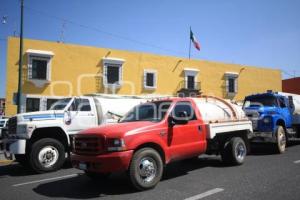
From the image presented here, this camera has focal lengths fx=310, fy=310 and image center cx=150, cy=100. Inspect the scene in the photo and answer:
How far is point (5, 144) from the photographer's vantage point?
9844mm

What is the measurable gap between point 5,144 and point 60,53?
16613 mm

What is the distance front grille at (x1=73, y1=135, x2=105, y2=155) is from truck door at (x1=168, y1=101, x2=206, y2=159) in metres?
1.68

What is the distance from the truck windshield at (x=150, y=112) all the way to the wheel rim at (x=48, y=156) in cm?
297

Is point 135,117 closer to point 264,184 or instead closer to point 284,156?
point 264,184

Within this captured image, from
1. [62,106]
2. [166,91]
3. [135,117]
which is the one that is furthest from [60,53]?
[135,117]

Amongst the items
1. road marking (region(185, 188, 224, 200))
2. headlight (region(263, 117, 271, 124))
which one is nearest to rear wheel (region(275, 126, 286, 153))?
headlight (region(263, 117, 271, 124))

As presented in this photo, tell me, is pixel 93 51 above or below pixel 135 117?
above

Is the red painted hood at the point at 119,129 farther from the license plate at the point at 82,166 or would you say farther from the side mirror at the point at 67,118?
the side mirror at the point at 67,118

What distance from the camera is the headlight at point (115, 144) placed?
6.32 m

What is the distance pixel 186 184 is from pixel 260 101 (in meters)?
7.62

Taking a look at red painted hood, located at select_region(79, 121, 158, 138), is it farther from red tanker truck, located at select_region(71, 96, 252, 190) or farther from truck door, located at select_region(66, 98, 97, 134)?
truck door, located at select_region(66, 98, 97, 134)

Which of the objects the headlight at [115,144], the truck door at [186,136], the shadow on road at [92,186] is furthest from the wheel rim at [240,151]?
the headlight at [115,144]

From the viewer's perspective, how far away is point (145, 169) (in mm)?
6629

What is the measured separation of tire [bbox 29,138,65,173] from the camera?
930 centimetres
